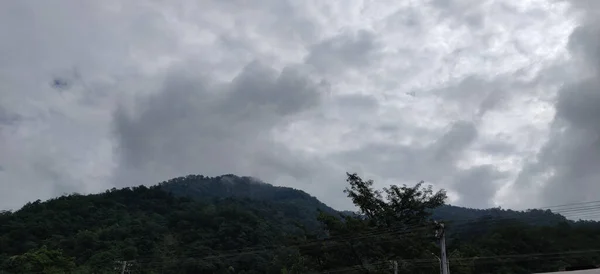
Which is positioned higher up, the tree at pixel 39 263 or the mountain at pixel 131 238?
the mountain at pixel 131 238

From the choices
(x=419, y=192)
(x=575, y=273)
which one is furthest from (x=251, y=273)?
(x=575, y=273)

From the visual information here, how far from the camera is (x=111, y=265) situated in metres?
72.2

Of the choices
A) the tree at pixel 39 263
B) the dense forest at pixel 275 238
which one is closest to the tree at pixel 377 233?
the dense forest at pixel 275 238

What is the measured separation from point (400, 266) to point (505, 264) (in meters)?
20.2

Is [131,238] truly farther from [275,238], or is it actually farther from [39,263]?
[275,238]

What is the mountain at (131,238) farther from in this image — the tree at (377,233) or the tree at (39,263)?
the tree at (377,233)

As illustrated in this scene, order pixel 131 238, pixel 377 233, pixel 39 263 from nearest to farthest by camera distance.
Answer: pixel 377 233
pixel 39 263
pixel 131 238

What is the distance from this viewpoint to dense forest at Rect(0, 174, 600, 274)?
4700cm

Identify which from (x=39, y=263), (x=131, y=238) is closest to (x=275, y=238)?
(x=131, y=238)

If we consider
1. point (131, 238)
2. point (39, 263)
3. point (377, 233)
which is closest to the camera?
point (377, 233)

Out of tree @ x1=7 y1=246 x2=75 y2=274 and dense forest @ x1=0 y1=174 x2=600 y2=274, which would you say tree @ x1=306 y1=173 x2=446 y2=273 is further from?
tree @ x1=7 y1=246 x2=75 y2=274

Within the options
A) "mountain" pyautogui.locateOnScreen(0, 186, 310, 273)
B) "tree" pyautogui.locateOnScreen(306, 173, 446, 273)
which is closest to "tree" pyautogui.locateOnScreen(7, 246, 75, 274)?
"mountain" pyautogui.locateOnScreen(0, 186, 310, 273)

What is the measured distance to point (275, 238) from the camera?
8981cm

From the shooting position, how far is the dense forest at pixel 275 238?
154 ft
